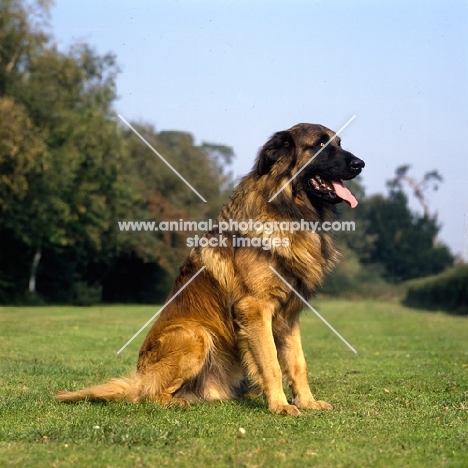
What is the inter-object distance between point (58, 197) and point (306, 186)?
30.7m

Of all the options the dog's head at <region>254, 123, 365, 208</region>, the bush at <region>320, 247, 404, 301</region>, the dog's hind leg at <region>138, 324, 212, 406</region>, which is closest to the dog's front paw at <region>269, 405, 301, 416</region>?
the dog's hind leg at <region>138, 324, 212, 406</region>

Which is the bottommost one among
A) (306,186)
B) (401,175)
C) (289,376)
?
(289,376)

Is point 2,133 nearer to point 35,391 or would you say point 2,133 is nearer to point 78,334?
point 78,334

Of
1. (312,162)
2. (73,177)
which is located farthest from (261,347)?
(73,177)

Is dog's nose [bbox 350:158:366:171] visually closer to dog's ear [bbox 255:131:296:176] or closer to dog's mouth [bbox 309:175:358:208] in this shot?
dog's mouth [bbox 309:175:358:208]

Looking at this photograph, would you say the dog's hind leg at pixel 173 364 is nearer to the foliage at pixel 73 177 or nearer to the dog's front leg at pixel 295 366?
the dog's front leg at pixel 295 366

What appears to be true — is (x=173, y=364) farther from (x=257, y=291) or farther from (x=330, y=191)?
(x=330, y=191)

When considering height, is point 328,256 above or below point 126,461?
above

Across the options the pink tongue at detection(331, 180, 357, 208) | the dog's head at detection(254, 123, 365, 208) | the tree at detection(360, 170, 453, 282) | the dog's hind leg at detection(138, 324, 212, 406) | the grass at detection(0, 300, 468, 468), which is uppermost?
the tree at detection(360, 170, 453, 282)

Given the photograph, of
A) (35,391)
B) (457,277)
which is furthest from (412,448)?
(457,277)

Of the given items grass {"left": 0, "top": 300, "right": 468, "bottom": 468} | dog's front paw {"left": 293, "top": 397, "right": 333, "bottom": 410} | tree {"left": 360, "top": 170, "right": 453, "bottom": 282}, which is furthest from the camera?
tree {"left": 360, "top": 170, "right": 453, "bottom": 282}

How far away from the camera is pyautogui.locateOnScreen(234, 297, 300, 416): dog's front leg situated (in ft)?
20.5

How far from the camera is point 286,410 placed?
6.10 meters

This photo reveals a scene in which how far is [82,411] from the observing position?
6.00 metres
